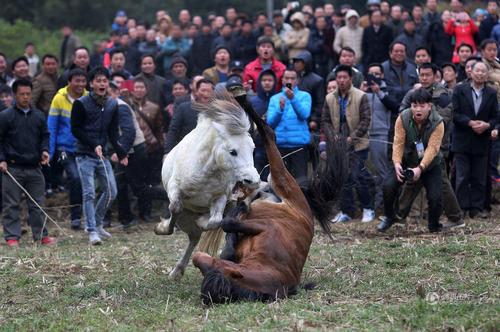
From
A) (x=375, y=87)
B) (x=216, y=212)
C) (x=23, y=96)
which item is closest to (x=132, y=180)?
(x=23, y=96)

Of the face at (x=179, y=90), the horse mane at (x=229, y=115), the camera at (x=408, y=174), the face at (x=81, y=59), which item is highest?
the horse mane at (x=229, y=115)

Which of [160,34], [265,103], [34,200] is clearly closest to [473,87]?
[265,103]

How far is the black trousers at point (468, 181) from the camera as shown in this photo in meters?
12.9

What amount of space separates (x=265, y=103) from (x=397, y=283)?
6.00 m

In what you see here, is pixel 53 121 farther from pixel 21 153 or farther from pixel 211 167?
pixel 211 167

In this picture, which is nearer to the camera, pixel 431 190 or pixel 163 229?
pixel 163 229

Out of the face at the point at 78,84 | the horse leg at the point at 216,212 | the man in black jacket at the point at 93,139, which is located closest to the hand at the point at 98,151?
the man in black jacket at the point at 93,139

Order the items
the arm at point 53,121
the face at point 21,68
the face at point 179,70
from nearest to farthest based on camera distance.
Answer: the arm at point 53,121 < the face at point 21,68 < the face at point 179,70

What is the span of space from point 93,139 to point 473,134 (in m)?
5.15

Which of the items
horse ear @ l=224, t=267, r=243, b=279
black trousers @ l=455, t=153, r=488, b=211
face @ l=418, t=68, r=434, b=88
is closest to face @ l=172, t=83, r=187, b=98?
face @ l=418, t=68, r=434, b=88

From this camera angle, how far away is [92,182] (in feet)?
39.8

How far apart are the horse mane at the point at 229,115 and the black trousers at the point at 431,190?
354 centimetres

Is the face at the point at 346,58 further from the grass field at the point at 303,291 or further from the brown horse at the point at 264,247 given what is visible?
the brown horse at the point at 264,247

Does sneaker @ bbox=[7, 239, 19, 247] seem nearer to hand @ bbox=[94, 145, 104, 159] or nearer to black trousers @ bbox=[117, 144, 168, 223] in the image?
hand @ bbox=[94, 145, 104, 159]
